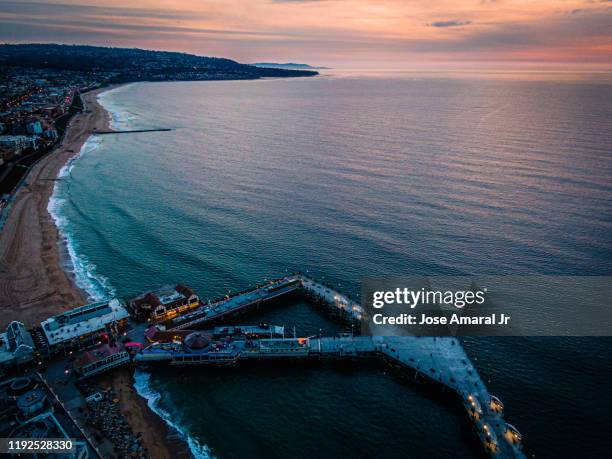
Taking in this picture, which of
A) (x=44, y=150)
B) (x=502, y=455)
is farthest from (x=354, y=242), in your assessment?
(x=44, y=150)

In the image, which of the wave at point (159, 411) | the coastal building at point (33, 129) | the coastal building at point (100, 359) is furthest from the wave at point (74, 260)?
the coastal building at point (33, 129)

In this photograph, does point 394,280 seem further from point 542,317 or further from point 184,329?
point 184,329

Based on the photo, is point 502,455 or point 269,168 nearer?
point 502,455

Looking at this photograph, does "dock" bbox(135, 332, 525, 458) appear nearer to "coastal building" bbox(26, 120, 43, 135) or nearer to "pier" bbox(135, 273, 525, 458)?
"pier" bbox(135, 273, 525, 458)

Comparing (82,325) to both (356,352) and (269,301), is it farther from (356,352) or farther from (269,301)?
(356,352)

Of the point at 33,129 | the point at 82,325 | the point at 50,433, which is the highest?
the point at 33,129

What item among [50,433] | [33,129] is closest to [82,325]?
[50,433]
